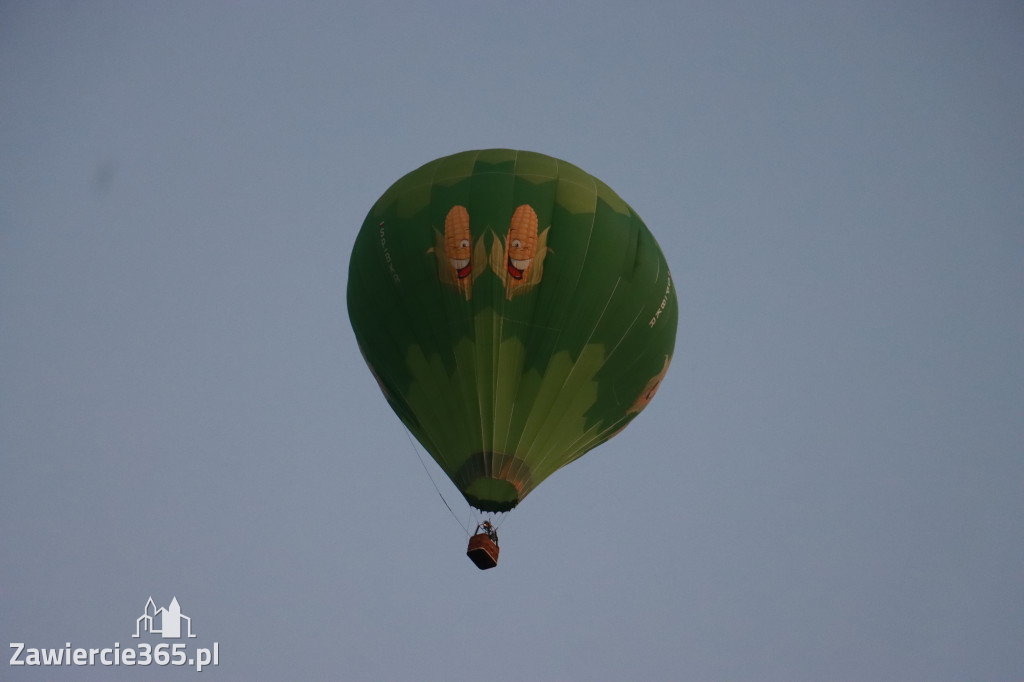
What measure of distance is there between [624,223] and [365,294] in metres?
4.01

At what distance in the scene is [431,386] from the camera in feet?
56.2

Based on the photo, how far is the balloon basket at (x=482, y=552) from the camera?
52.7ft

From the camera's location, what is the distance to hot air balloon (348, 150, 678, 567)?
658 inches

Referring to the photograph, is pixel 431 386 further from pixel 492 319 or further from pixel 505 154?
pixel 505 154

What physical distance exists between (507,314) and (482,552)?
3296 millimetres

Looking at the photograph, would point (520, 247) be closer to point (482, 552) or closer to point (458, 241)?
point (458, 241)

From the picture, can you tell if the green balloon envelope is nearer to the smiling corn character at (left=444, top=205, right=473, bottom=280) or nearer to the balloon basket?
the smiling corn character at (left=444, top=205, right=473, bottom=280)

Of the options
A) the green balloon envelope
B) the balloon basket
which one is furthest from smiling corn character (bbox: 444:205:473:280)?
the balloon basket

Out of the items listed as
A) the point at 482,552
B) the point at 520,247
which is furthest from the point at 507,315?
the point at 482,552

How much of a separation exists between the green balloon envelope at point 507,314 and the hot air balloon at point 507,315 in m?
0.02

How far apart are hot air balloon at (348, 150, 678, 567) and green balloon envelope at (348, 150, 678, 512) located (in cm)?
2

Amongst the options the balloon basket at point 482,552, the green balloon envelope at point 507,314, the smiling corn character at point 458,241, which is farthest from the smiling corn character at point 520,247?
the balloon basket at point 482,552

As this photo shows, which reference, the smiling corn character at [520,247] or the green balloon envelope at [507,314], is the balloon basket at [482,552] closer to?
the green balloon envelope at [507,314]

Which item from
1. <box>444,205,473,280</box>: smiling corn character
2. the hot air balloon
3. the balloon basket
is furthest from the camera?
<box>444,205,473,280</box>: smiling corn character
